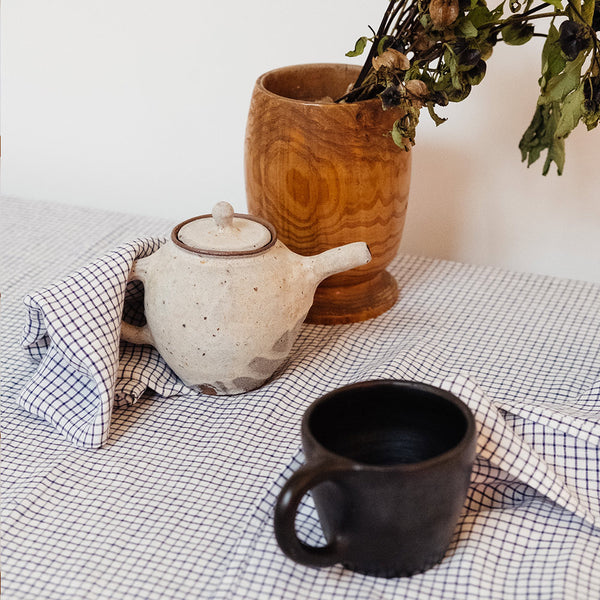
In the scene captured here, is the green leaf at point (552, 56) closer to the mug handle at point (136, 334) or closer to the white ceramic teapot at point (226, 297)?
the white ceramic teapot at point (226, 297)

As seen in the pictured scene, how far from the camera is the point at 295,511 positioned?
0.46 m

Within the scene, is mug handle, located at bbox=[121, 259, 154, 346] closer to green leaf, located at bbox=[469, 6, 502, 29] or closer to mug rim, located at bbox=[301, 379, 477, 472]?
mug rim, located at bbox=[301, 379, 477, 472]

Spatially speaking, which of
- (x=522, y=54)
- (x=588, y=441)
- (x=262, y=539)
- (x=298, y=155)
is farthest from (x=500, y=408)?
(x=522, y=54)

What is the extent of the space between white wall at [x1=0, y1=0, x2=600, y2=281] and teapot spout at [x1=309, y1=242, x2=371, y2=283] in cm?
34

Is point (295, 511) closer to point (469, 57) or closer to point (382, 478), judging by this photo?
point (382, 478)

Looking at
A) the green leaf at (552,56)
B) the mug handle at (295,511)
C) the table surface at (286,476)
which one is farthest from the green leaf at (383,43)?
the mug handle at (295,511)

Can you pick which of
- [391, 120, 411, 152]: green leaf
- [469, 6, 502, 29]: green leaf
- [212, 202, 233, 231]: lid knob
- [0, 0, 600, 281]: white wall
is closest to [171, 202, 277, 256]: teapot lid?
[212, 202, 233, 231]: lid knob

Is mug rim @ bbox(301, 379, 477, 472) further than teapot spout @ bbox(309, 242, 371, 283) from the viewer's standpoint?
No

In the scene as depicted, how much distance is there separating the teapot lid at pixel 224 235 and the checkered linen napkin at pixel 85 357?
50 mm

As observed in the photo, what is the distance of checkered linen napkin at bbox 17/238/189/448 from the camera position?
24.6 inches

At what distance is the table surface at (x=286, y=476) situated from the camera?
1.62ft

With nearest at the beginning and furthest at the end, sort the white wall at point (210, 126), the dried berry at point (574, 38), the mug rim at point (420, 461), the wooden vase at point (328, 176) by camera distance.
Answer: the mug rim at point (420, 461) < the dried berry at point (574, 38) < the wooden vase at point (328, 176) < the white wall at point (210, 126)

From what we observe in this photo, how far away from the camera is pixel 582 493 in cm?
55

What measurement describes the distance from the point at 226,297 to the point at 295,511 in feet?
0.69
